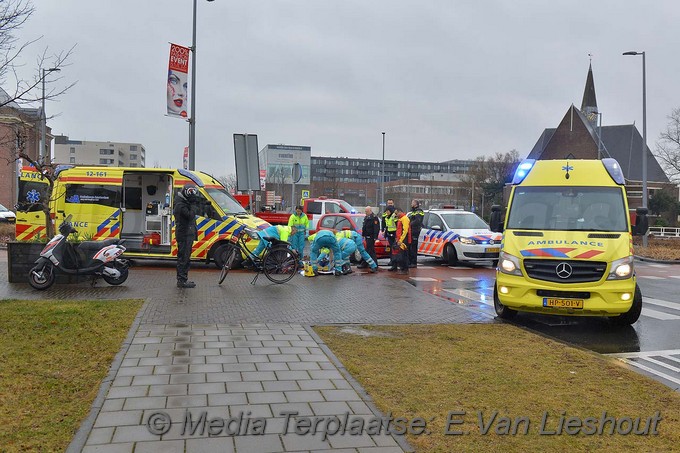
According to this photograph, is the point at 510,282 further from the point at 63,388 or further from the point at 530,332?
the point at 63,388

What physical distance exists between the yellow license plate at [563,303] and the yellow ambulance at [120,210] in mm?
8083

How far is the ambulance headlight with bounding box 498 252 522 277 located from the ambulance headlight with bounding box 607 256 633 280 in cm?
120

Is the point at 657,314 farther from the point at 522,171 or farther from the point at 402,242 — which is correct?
the point at 402,242

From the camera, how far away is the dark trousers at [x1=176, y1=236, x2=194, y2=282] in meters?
10.9

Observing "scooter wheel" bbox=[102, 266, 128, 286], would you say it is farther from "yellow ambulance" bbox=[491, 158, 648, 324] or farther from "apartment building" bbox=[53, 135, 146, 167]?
"apartment building" bbox=[53, 135, 146, 167]

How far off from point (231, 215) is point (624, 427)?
37.8ft

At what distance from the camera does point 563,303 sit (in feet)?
26.4

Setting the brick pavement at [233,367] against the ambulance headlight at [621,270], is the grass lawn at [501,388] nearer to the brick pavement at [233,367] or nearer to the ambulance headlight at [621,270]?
the brick pavement at [233,367]

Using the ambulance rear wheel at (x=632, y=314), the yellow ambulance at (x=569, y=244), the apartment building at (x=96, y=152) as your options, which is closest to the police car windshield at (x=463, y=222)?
the yellow ambulance at (x=569, y=244)

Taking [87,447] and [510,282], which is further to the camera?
[510,282]

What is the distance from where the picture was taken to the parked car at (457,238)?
54.9ft

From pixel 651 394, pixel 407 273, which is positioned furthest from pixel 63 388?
pixel 407 273

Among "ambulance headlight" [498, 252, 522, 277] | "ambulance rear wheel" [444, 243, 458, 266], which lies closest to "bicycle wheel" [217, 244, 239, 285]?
"ambulance headlight" [498, 252, 522, 277]

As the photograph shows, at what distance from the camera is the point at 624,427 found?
14.1 ft
